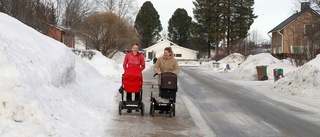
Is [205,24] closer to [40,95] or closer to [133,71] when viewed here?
[133,71]

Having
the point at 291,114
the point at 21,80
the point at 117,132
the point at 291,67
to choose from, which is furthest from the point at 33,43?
the point at 291,67

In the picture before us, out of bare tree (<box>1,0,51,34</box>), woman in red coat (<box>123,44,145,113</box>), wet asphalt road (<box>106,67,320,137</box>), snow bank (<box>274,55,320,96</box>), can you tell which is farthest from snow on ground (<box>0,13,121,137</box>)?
bare tree (<box>1,0,51,34</box>)

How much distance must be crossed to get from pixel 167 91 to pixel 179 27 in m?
86.7

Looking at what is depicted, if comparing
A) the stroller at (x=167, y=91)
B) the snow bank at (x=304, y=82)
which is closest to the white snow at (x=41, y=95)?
the stroller at (x=167, y=91)

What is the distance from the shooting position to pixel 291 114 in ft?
36.7

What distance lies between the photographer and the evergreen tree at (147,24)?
8894 centimetres

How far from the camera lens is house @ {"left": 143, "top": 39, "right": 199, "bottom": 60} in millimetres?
84062

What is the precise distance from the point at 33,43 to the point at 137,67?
265 centimetres

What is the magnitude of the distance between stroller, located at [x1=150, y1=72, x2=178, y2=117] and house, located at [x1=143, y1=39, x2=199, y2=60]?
72708mm

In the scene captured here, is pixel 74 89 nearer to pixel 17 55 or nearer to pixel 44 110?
pixel 17 55

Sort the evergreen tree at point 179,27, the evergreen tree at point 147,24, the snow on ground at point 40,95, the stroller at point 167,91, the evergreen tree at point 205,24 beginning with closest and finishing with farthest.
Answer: the snow on ground at point 40,95 → the stroller at point 167,91 → the evergreen tree at point 205,24 → the evergreen tree at point 147,24 → the evergreen tree at point 179,27

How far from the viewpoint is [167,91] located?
9742mm

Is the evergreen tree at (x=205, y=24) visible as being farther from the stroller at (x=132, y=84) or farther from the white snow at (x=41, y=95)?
the stroller at (x=132, y=84)

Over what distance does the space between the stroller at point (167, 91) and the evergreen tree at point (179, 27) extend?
3333 inches
